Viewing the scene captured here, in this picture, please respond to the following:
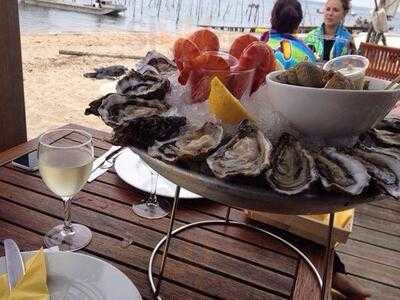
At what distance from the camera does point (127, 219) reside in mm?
905

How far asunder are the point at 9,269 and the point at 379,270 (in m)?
1.32

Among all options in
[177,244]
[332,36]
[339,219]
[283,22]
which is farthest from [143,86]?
[332,36]

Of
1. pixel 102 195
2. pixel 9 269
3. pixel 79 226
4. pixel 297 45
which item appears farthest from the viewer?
pixel 297 45

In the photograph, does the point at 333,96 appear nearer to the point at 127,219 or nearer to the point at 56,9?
the point at 127,219

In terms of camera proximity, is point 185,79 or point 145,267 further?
point 145,267

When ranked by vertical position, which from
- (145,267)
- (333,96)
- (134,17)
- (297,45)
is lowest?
(134,17)

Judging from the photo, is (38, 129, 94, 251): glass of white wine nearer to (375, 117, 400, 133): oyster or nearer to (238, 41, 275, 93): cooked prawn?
(238, 41, 275, 93): cooked prawn

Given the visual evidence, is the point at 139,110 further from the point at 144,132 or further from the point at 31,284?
the point at 31,284

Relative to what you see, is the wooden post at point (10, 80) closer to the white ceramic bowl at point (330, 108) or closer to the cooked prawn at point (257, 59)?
the cooked prawn at point (257, 59)

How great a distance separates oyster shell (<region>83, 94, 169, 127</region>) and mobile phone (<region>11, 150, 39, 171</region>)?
57cm

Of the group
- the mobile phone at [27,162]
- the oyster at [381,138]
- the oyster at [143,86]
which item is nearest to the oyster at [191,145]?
the oyster at [143,86]

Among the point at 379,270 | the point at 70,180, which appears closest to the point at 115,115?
the point at 70,180

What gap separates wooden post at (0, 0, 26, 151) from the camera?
4.35 feet

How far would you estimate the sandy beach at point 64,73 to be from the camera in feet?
16.6
